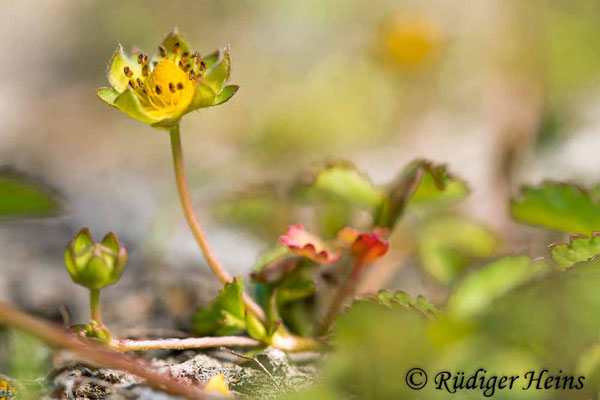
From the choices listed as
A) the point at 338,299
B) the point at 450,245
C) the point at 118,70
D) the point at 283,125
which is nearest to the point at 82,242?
the point at 118,70

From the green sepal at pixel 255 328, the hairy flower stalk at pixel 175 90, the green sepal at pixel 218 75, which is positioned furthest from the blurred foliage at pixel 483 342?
the green sepal at pixel 218 75

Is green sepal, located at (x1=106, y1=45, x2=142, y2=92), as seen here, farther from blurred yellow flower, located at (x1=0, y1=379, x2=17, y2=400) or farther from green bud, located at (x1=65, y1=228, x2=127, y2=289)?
blurred yellow flower, located at (x1=0, y1=379, x2=17, y2=400)

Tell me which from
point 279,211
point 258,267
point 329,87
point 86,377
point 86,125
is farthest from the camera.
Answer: point 86,125

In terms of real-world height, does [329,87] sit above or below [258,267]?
above

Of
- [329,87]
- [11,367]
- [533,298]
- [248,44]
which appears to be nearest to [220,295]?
[11,367]

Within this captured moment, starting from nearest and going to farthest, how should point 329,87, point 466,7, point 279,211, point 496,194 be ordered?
point 279,211 → point 496,194 → point 329,87 → point 466,7

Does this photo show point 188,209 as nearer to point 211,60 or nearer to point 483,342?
point 211,60

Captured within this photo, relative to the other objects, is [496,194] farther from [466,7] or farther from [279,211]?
[466,7]
